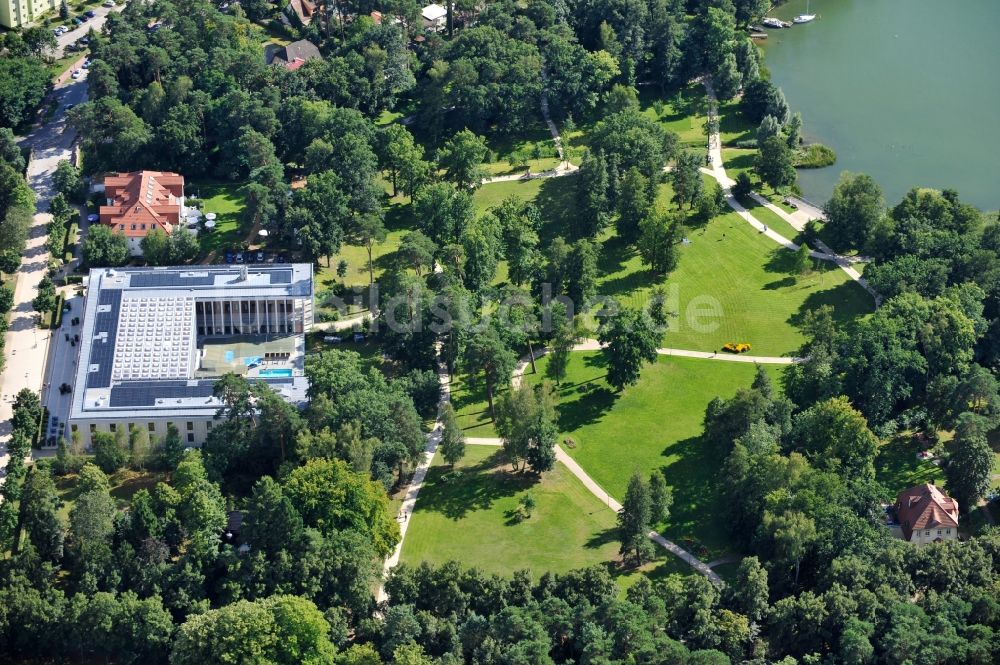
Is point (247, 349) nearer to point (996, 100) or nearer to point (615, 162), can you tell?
point (615, 162)

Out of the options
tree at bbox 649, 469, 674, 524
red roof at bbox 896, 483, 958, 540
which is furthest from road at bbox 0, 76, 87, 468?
red roof at bbox 896, 483, 958, 540

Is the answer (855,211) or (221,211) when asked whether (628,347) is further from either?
(221,211)

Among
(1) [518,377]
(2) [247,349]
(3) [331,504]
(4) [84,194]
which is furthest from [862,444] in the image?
(4) [84,194]

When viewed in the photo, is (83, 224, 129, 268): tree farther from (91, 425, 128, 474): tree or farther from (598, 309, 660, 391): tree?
(598, 309, 660, 391): tree

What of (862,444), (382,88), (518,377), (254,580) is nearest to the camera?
(254,580)

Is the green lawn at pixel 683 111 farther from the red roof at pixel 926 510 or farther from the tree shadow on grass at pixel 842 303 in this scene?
the red roof at pixel 926 510

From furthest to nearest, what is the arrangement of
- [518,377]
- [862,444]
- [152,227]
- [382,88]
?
[382,88], [152,227], [518,377], [862,444]

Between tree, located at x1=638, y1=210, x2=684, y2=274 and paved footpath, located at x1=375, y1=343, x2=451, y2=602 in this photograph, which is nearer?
paved footpath, located at x1=375, y1=343, x2=451, y2=602
